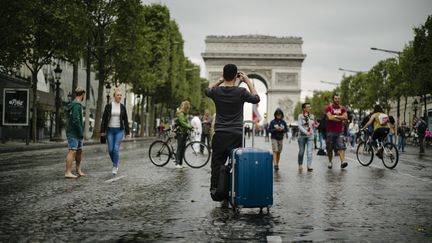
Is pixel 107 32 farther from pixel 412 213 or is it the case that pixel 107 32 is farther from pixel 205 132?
pixel 412 213

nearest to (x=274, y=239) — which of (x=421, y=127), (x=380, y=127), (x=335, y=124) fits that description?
(x=335, y=124)

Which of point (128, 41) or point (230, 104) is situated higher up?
point (128, 41)

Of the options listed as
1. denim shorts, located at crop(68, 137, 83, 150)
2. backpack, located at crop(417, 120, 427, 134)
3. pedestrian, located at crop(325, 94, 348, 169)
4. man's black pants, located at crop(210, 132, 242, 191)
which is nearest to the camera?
man's black pants, located at crop(210, 132, 242, 191)

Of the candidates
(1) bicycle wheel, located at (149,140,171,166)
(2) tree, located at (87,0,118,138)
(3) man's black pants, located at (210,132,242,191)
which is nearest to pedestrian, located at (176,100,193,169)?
(1) bicycle wheel, located at (149,140,171,166)

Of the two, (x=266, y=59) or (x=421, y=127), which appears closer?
(x=421, y=127)

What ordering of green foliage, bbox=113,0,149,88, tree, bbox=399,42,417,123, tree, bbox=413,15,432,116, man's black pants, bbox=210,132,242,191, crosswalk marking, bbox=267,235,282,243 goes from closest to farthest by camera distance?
crosswalk marking, bbox=267,235,282,243 < man's black pants, bbox=210,132,242,191 < green foliage, bbox=113,0,149,88 < tree, bbox=413,15,432,116 < tree, bbox=399,42,417,123

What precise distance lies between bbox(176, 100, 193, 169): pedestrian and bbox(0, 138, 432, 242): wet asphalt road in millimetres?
3326

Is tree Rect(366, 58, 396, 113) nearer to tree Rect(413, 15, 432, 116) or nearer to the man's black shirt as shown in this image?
tree Rect(413, 15, 432, 116)

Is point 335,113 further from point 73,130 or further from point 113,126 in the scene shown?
point 73,130

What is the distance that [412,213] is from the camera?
23.8ft

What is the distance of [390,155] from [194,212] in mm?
9629

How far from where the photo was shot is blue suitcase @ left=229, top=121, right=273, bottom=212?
6.84 m

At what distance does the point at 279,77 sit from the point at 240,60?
6928mm

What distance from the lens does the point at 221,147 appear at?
7266 millimetres
